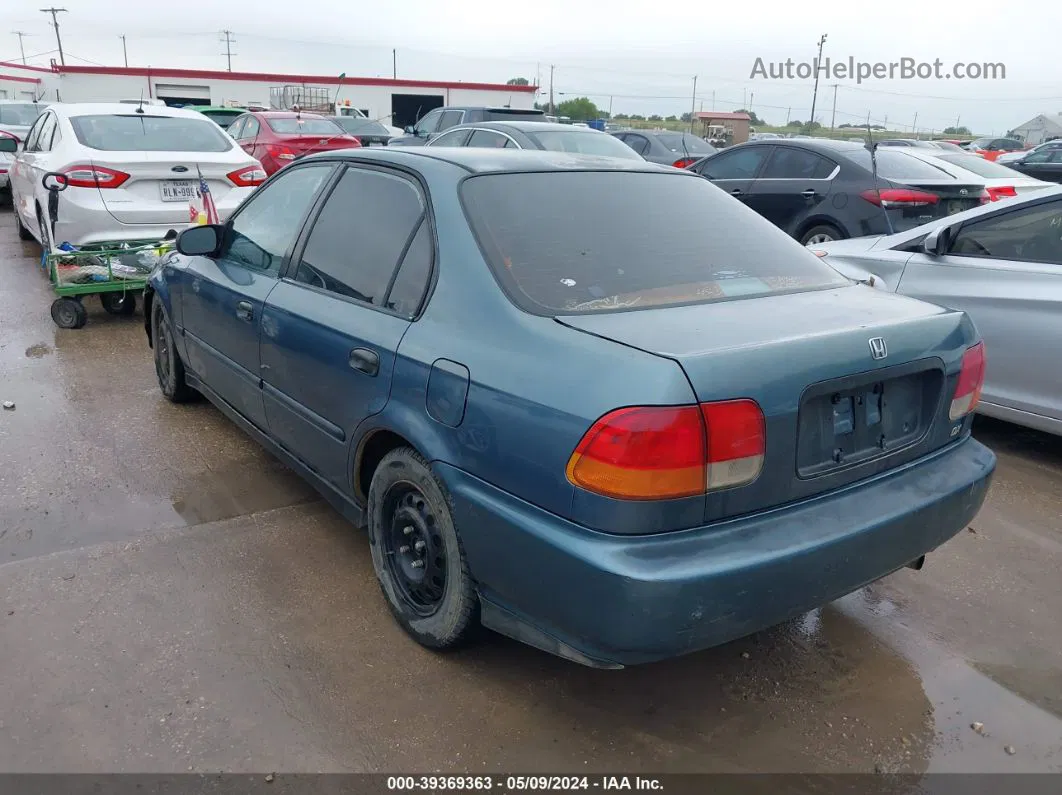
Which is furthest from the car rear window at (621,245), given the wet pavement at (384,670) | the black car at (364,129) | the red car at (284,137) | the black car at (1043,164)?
the black car at (1043,164)

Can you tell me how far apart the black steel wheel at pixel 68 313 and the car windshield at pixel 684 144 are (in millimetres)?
11000

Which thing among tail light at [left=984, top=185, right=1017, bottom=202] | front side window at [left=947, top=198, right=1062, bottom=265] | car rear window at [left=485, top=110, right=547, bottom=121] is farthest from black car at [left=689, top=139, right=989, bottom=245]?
car rear window at [left=485, top=110, right=547, bottom=121]

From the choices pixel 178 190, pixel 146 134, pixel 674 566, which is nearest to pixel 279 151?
pixel 146 134

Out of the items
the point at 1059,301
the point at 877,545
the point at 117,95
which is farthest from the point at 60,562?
the point at 117,95

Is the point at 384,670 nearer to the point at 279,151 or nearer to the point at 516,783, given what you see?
the point at 516,783

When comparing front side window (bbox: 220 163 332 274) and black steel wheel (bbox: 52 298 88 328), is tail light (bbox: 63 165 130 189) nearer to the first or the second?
black steel wheel (bbox: 52 298 88 328)

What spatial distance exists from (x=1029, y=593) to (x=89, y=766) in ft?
11.1

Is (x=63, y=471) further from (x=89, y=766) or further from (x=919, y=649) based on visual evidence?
(x=919, y=649)

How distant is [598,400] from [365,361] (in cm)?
104

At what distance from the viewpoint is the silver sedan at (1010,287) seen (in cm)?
453

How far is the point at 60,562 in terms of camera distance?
3453 millimetres

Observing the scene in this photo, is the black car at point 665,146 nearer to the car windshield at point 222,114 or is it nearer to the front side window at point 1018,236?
the front side window at point 1018,236

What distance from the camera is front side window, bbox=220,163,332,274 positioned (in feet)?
12.0

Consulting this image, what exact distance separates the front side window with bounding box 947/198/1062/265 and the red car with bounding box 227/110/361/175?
9.81 metres
